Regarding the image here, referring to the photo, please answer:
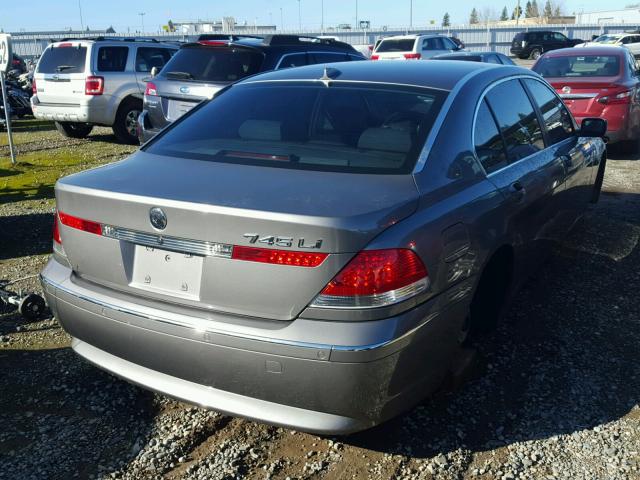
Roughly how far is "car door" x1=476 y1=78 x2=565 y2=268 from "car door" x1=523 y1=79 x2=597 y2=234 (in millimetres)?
118

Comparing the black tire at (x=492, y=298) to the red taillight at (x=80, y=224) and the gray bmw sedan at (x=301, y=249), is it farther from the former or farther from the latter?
the red taillight at (x=80, y=224)

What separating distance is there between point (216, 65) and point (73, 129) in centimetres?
613

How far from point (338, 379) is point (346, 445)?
71 cm

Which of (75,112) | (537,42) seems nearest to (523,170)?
(75,112)

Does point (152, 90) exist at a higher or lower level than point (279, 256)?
higher

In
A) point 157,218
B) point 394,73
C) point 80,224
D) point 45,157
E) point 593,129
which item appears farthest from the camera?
point 45,157

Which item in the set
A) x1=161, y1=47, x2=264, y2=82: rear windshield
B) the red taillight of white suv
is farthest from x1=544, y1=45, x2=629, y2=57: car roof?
the red taillight of white suv

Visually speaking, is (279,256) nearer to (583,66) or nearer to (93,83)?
(583,66)

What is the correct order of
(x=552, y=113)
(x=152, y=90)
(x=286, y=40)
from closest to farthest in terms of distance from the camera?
(x=552, y=113) < (x=152, y=90) < (x=286, y=40)

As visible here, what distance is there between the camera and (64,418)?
10.4 ft

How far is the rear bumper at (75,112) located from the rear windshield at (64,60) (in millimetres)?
616

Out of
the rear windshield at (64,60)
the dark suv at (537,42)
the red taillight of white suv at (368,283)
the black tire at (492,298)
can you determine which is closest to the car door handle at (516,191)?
the black tire at (492,298)

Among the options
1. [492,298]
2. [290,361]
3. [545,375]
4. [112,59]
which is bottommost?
[545,375]

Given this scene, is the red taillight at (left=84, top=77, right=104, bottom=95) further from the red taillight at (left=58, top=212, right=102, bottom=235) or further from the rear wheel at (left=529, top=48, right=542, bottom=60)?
the rear wheel at (left=529, top=48, right=542, bottom=60)
